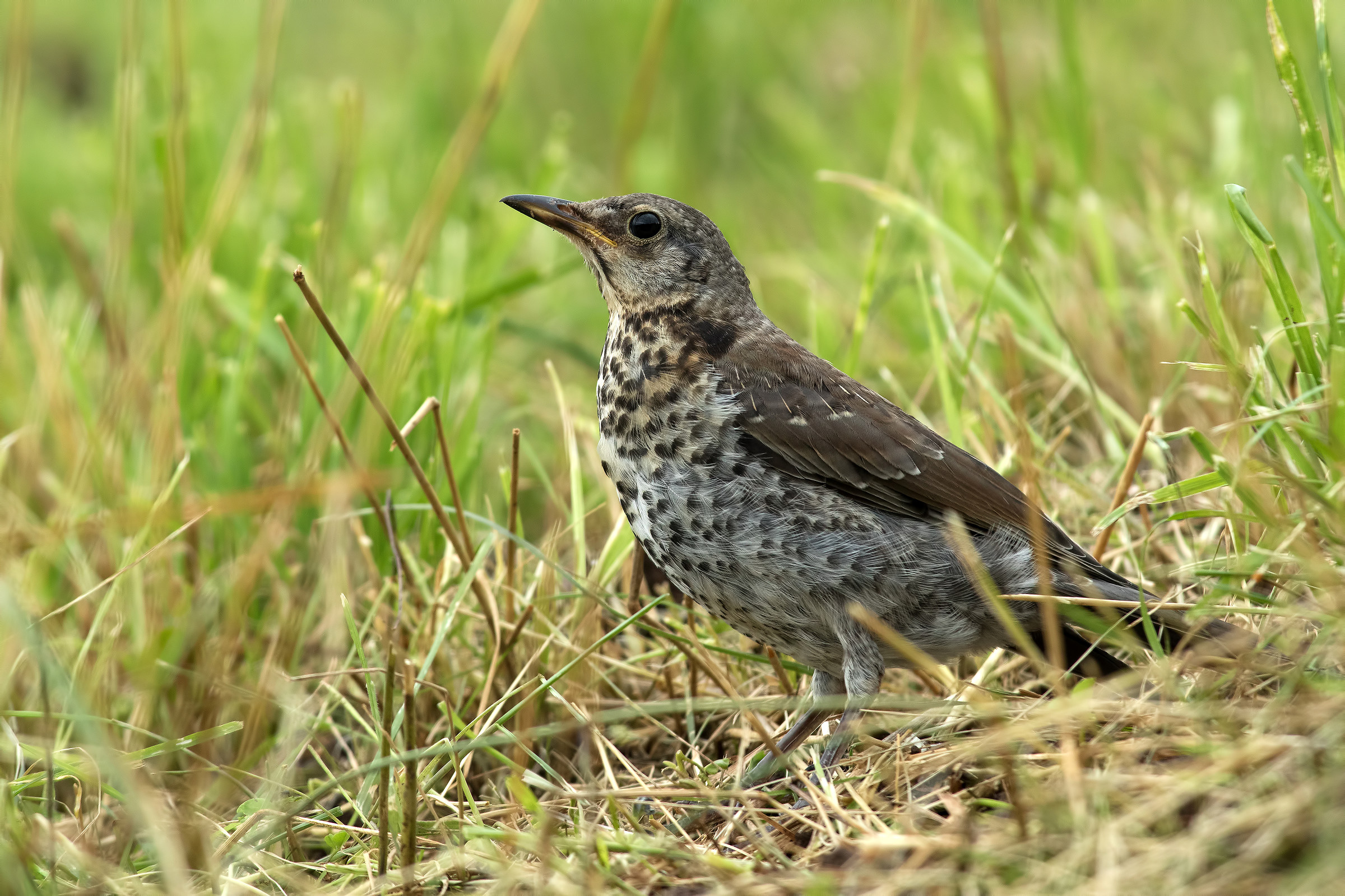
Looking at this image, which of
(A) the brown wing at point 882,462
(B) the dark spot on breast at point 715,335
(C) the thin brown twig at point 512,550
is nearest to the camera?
(A) the brown wing at point 882,462

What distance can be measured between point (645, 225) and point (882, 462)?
104 centimetres

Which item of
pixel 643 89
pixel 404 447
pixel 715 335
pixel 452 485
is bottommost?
pixel 452 485

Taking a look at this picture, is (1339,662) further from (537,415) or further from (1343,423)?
(537,415)

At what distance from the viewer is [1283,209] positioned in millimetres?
4633

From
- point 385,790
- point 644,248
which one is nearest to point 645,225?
point 644,248

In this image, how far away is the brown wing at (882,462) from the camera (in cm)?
313

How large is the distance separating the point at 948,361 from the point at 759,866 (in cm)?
221

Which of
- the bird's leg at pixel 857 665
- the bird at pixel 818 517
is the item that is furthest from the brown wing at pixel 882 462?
→ the bird's leg at pixel 857 665

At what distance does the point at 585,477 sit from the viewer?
14.7 ft

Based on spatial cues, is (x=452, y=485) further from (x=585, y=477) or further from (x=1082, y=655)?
(x=1082, y=655)

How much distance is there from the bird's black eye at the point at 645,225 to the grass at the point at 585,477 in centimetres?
51

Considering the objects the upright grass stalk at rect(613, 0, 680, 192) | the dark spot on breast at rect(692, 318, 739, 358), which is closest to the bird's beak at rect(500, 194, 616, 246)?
the dark spot on breast at rect(692, 318, 739, 358)

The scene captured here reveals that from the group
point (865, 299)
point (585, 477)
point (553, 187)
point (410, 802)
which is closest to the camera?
point (410, 802)

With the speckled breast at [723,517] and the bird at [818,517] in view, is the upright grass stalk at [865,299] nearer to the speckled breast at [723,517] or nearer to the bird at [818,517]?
the bird at [818,517]
